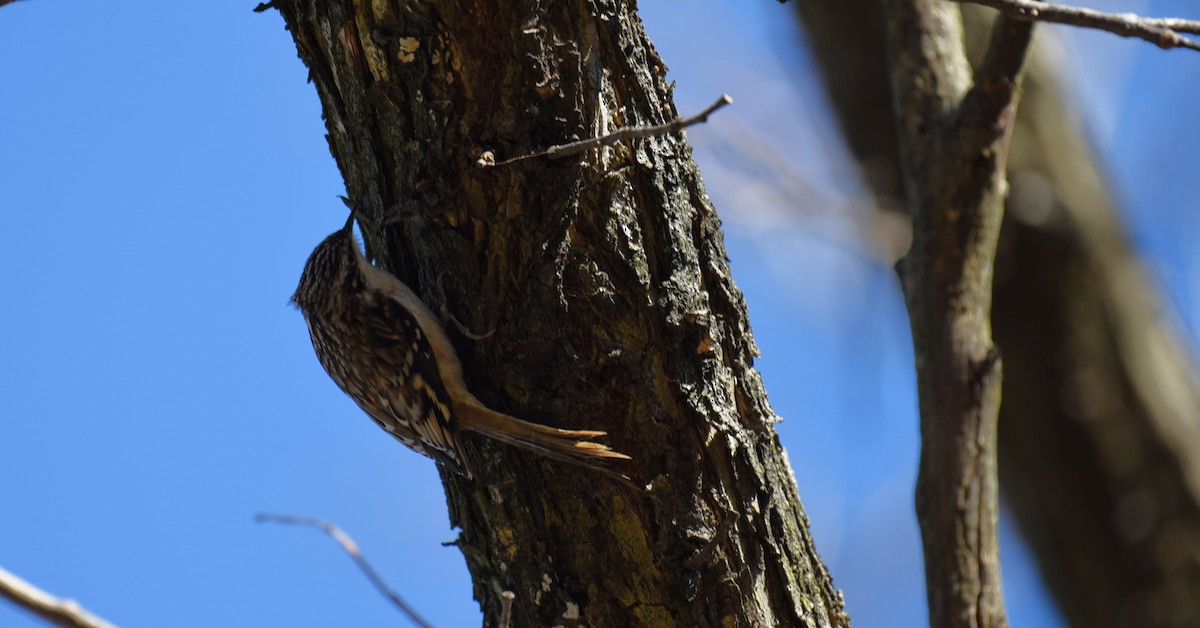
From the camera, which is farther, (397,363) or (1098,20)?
(397,363)

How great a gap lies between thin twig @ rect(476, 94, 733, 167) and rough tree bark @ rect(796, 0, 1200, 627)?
89.4 inches

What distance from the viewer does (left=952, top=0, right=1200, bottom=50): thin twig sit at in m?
1.64

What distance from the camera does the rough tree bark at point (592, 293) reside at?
6.33 ft

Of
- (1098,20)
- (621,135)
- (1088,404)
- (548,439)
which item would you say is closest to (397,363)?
(548,439)

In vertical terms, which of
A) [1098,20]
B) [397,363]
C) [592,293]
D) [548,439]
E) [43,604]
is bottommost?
[43,604]

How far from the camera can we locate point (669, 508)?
1.94 meters

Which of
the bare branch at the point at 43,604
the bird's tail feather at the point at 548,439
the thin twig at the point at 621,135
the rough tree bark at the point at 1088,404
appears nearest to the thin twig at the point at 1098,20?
the thin twig at the point at 621,135

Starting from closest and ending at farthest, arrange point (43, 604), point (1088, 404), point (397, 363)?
point (43, 604) → point (397, 363) → point (1088, 404)

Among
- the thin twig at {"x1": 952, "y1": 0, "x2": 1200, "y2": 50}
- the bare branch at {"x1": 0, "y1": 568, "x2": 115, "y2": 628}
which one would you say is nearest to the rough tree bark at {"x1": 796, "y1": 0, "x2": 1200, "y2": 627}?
the thin twig at {"x1": 952, "y1": 0, "x2": 1200, "y2": 50}

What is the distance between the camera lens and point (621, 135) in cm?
166

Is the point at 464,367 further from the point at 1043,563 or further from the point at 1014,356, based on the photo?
the point at 1043,563

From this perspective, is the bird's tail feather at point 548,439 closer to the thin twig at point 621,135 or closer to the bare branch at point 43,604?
the thin twig at point 621,135

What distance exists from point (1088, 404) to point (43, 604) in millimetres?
3370

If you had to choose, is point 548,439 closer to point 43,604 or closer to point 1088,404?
point 43,604
